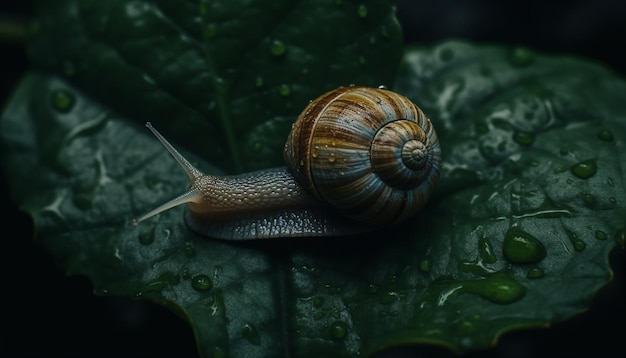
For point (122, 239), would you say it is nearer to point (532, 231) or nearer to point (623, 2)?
point (532, 231)

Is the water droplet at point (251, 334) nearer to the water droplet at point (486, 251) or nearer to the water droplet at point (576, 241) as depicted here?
the water droplet at point (486, 251)

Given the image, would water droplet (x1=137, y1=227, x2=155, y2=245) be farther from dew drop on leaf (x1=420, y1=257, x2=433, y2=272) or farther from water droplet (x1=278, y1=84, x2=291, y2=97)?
dew drop on leaf (x1=420, y1=257, x2=433, y2=272)

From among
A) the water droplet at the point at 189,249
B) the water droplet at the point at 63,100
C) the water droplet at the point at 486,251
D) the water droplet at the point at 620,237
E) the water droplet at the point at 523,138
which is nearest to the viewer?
the water droplet at the point at 620,237

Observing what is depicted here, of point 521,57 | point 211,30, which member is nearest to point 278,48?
point 211,30

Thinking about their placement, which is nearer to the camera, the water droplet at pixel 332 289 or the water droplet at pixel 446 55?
the water droplet at pixel 332 289

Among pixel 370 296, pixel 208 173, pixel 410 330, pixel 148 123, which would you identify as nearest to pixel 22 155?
pixel 148 123

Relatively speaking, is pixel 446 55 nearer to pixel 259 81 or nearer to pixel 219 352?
pixel 259 81

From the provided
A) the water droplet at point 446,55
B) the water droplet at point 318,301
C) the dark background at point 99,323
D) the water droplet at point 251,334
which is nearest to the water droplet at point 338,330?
the water droplet at point 318,301
